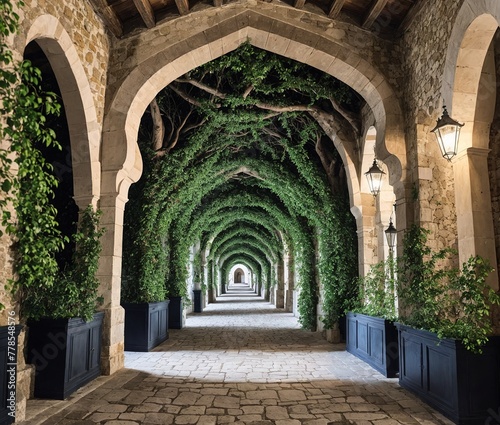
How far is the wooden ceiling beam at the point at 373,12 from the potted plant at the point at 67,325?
458 cm

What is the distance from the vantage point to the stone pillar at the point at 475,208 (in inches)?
167

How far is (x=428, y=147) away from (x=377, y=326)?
106 inches

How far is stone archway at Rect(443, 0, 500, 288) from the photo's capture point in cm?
423

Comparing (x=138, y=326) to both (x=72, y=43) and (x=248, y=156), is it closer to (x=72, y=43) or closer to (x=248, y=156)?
(x=72, y=43)

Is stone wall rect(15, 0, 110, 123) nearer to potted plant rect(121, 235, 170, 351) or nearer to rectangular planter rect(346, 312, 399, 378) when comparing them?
potted plant rect(121, 235, 170, 351)

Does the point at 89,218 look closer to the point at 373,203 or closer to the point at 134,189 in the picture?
the point at 134,189

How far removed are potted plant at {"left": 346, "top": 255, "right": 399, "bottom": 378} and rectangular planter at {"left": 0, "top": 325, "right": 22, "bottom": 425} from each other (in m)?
4.32

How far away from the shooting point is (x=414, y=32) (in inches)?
217

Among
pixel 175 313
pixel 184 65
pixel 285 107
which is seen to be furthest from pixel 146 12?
pixel 175 313

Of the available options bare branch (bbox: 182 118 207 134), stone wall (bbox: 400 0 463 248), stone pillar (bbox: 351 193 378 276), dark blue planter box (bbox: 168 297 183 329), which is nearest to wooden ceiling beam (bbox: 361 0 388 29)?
Answer: stone wall (bbox: 400 0 463 248)

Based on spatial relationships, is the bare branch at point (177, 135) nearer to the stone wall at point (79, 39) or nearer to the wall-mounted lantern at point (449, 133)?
the stone wall at point (79, 39)

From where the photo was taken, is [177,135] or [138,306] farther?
[177,135]

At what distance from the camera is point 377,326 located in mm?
6191

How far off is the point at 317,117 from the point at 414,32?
2623 mm
